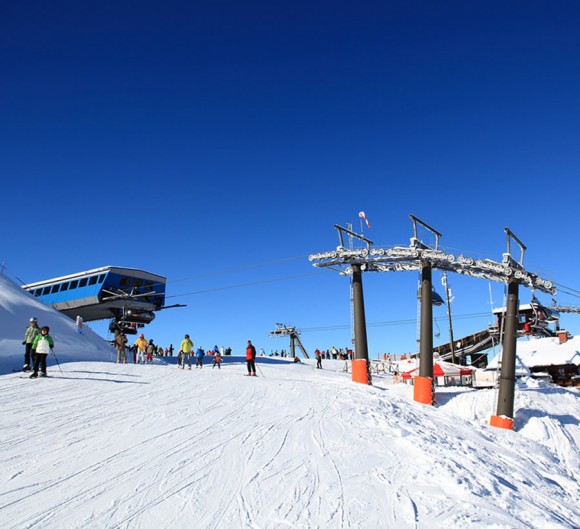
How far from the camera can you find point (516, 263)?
21703 millimetres

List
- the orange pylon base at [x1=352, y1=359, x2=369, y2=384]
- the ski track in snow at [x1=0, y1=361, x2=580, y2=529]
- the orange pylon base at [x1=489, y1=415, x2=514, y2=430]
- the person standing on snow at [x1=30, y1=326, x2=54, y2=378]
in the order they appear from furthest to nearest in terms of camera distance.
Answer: the orange pylon base at [x1=352, y1=359, x2=369, y2=384]
the orange pylon base at [x1=489, y1=415, x2=514, y2=430]
the person standing on snow at [x1=30, y1=326, x2=54, y2=378]
the ski track in snow at [x1=0, y1=361, x2=580, y2=529]

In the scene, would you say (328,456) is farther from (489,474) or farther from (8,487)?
(8,487)

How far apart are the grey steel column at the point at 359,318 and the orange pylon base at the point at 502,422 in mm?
6310

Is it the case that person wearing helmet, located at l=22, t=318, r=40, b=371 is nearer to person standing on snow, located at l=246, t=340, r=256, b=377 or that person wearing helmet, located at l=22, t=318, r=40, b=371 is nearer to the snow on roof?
person standing on snow, located at l=246, t=340, r=256, b=377

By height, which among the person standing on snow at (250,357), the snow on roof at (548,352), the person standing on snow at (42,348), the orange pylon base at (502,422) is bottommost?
the orange pylon base at (502,422)

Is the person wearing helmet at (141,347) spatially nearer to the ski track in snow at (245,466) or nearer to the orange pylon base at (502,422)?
the ski track in snow at (245,466)

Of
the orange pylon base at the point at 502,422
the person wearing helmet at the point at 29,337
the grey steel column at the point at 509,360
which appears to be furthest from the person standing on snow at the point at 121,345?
the grey steel column at the point at 509,360

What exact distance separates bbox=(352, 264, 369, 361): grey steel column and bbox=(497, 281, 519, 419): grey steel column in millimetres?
6256

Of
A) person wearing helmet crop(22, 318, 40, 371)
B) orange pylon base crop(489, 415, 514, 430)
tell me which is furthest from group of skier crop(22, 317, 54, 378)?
orange pylon base crop(489, 415, 514, 430)

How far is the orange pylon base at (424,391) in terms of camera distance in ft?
64.6

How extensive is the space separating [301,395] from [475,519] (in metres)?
9.31

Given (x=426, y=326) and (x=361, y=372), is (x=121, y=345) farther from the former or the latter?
(x=426, y=326)

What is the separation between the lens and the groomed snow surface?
5.77m

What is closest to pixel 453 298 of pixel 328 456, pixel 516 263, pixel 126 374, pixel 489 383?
pixel 489 383
